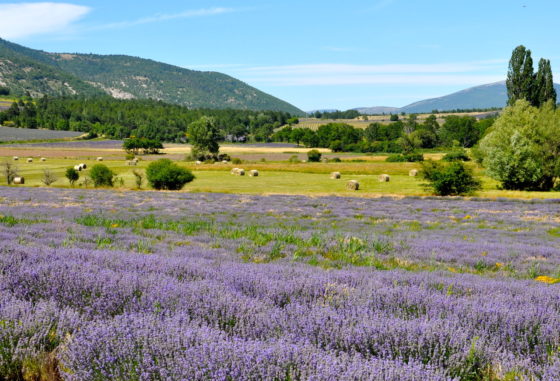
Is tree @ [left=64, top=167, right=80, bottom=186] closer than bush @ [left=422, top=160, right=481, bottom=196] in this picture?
No

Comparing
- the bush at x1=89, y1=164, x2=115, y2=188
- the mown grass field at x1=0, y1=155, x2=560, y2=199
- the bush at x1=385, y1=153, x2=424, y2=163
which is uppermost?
the bush at x1=89, y1=164, x2=115, y2=188

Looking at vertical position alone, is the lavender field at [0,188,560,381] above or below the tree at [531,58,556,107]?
below

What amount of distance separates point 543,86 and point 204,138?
244 ft

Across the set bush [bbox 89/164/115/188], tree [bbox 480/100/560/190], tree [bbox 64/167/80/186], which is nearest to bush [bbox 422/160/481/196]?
tree [bbox 480/100/560/190]

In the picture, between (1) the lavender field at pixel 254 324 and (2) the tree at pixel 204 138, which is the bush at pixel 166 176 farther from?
(2) the tree at pixel 204 138

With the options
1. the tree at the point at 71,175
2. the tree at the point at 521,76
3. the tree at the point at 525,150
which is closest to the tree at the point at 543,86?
the tree at the point at 521,76

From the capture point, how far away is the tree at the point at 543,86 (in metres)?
81.3

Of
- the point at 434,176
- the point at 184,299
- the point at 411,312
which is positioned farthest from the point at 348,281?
the point at 434,176

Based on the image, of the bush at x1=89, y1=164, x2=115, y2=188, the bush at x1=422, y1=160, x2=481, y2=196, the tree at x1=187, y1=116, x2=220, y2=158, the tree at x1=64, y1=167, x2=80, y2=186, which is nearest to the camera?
the bush at x1=422, y1=160, x2=481, y2=196

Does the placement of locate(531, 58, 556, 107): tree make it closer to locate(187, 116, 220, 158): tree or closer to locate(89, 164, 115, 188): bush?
locate(187, 116, 220, 158): tree

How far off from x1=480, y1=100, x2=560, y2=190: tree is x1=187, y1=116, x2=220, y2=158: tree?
68.2 meters

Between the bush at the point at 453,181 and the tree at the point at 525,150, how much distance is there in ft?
29.6

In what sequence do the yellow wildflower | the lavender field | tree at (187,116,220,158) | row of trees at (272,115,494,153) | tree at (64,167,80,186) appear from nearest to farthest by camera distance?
1. the lavender field
2. the yellow wildflower
3. tree at (64,167,80,186)
4. tree at (187,116,220,158)
5. row of trees at (272,115,494,153)

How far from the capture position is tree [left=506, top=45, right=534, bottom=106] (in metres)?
80.8
